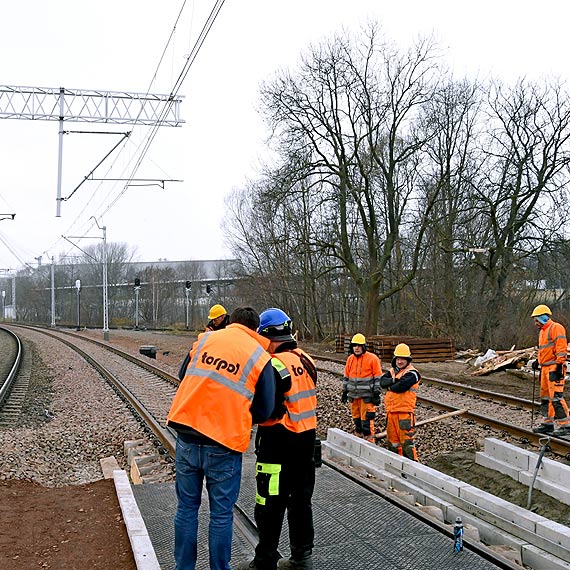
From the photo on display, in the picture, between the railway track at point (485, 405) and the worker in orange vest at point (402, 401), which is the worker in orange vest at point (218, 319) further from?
the railway track at point (485, 405)

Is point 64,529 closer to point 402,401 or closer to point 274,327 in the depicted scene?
point 274,327

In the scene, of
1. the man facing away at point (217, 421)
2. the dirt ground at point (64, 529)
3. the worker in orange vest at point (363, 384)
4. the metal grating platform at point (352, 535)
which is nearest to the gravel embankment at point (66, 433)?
the dirt ground at point (64, 529)

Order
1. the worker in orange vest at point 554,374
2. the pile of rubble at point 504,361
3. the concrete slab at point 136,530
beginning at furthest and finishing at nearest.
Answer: the pile of rubble at point 504,361 → the worker in orange vest at point 554,374 → the concrete slab at point 136,530

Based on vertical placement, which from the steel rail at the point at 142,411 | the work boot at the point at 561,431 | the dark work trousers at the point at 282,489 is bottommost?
the work boot at the point at 561,431

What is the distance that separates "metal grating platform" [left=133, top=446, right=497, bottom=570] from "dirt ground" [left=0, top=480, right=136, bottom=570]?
1.04ft

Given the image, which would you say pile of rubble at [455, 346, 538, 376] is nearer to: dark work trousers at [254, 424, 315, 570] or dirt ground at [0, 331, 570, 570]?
dirt ground at [0, 331, 570, 570]

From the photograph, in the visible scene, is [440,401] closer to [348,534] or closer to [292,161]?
[348,534]

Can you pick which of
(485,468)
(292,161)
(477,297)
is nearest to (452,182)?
(477,297)

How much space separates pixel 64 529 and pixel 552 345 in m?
8.22

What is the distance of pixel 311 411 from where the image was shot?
204 inches

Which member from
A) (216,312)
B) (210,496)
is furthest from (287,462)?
(216,312)

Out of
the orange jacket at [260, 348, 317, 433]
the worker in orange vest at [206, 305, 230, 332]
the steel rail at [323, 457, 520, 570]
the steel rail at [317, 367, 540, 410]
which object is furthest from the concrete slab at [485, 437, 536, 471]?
the steel rail at [317, 367, 540, 410]

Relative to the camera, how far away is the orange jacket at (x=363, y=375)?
Result: 10289 mm

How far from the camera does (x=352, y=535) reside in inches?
231
